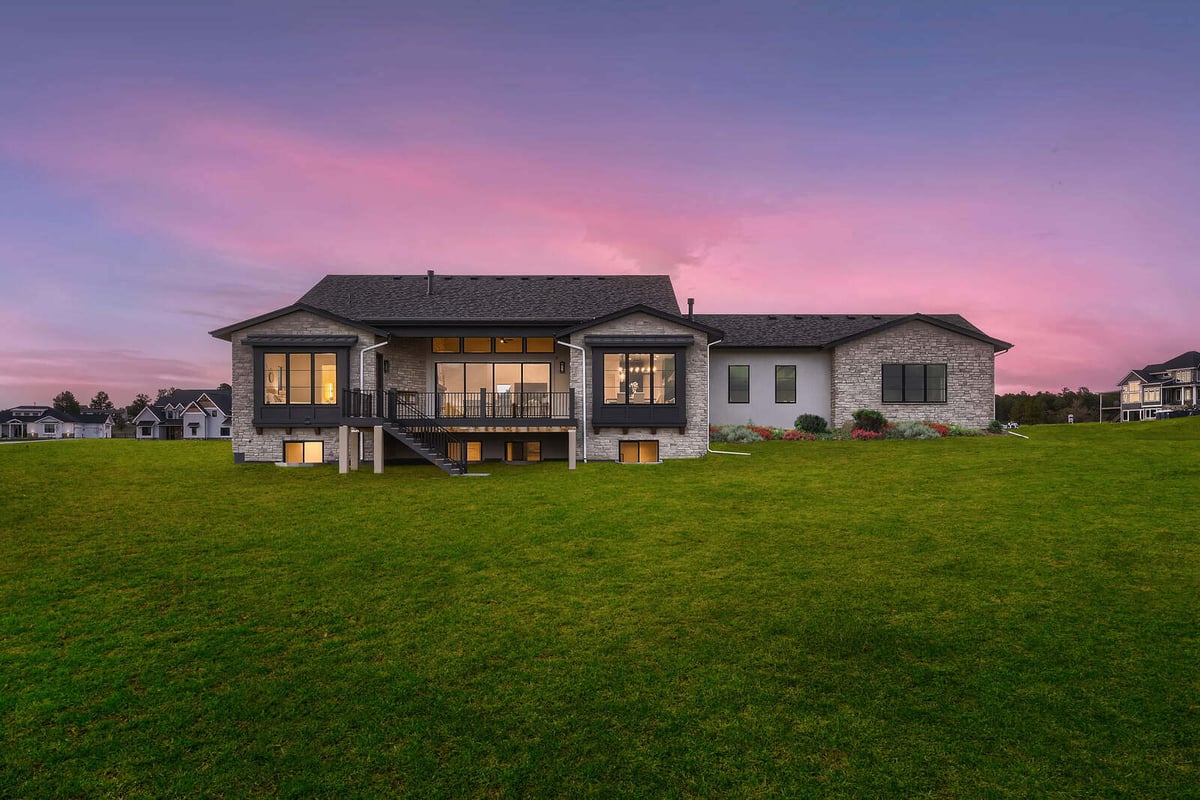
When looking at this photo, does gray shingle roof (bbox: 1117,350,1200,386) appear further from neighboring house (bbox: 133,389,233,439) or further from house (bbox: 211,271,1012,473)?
neighboring house (bbox: 133,389,233,439)

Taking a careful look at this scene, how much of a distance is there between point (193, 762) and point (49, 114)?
24515 millimetres

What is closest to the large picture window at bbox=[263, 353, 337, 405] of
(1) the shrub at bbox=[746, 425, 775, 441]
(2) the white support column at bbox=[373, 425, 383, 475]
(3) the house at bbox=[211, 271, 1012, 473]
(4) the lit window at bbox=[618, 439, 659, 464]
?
(3) the house at bbox=[211, 271, 1012, 473]

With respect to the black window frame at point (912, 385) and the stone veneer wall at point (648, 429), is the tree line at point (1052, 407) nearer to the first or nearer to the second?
the black window frame at point (912, 385)

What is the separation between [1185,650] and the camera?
508cm

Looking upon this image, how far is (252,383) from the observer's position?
64.2 feet

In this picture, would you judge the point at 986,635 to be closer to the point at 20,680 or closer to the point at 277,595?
the point at 277,595

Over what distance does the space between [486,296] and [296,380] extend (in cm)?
843

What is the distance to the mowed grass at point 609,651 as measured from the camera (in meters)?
3.64

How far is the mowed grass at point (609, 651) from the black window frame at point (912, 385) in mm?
15228

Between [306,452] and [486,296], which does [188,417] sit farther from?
[486,296]

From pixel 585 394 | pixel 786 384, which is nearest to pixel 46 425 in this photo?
pixel 585 394

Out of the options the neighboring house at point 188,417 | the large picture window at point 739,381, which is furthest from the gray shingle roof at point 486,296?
the neighboring house at point 188,417

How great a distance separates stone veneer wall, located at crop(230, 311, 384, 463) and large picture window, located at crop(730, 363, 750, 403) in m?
17.5

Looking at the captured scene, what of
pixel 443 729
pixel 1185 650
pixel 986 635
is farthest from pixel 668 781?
pixel 1185 650
